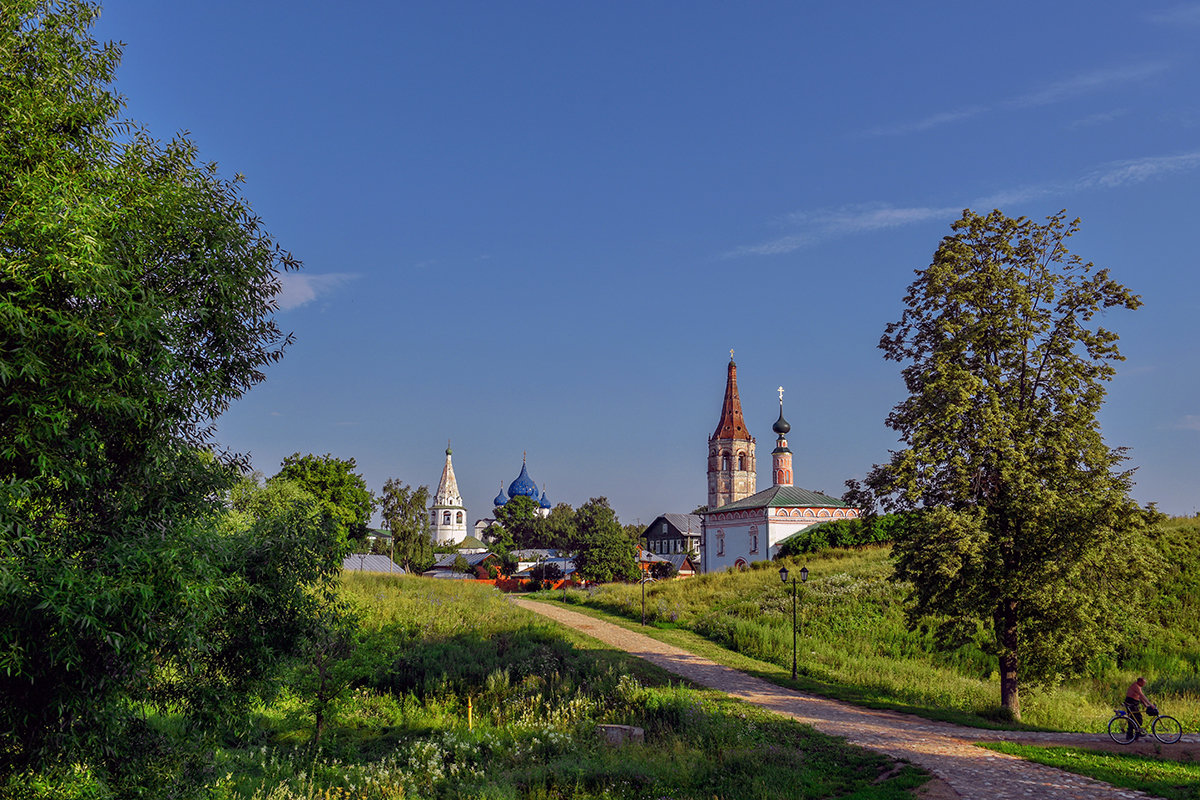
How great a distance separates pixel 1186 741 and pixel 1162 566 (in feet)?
14.1

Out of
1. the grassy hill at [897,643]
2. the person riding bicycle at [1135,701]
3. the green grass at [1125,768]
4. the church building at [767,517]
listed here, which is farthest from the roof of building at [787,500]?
the green grass at [1125,768]

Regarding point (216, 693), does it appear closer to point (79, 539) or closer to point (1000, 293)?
point (79, 539)

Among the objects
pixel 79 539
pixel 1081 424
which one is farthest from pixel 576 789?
pixel 1081 424

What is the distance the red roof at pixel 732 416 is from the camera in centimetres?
8769

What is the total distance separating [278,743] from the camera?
59.0 feet

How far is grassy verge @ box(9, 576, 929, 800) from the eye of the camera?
40.7ft

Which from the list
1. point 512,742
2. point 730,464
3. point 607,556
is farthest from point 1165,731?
point 730,464

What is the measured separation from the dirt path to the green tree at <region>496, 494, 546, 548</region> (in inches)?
2764

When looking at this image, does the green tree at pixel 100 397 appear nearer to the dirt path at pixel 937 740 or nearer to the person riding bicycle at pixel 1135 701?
the dirt path at pixel 937 740

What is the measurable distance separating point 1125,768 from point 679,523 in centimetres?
9023

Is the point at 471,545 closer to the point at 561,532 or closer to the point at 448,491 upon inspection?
the point at 448,491

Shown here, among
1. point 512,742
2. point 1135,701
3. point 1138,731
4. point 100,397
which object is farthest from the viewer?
point 512,742

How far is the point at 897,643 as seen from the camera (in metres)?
26.9

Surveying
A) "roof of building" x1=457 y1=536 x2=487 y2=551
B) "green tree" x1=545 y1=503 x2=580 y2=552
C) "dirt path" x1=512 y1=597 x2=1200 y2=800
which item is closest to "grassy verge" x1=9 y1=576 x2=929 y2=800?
"dirt path" x1=512 y1=597 x2=1200 y2=800
